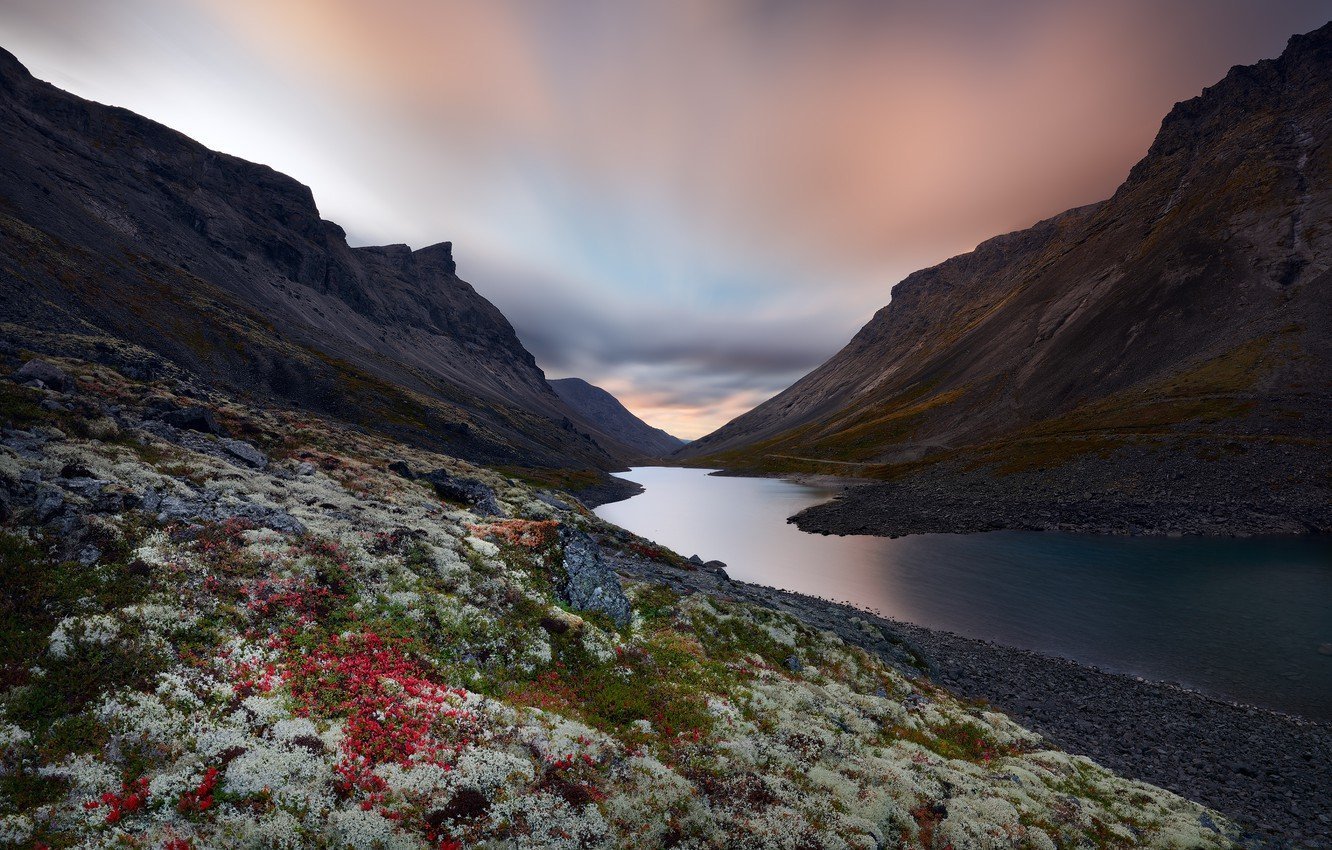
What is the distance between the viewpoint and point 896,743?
18672mm

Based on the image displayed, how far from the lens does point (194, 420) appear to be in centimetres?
3278

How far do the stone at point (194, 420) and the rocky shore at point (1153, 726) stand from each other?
29929 millimetres

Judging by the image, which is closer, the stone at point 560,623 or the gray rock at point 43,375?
the stone at point 560,623

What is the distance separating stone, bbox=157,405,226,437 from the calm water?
51134mm

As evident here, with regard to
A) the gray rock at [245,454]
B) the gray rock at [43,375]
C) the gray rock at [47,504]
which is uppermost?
the gray rock at [43,375]

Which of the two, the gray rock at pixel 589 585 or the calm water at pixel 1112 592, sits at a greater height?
the gray rock at pixel 589 585

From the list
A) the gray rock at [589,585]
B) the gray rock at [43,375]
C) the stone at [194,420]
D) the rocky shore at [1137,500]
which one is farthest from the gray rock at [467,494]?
the rocky shore at [1137,500]

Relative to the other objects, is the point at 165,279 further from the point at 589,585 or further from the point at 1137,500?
the point at 1137,500

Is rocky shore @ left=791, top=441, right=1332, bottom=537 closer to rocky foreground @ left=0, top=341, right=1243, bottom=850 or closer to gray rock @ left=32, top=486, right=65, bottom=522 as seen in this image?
rocky foreground @ left=0, top=341, right=1243, bottom=850

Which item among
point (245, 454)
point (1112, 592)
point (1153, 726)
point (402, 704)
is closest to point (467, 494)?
point (245, 454)

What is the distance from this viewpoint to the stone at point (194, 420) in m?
31.8

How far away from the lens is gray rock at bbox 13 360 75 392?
91.8 feet

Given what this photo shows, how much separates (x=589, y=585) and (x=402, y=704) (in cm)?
1165

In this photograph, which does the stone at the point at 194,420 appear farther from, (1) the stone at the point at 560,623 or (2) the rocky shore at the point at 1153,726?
(1) the stone at the point at 560,623
